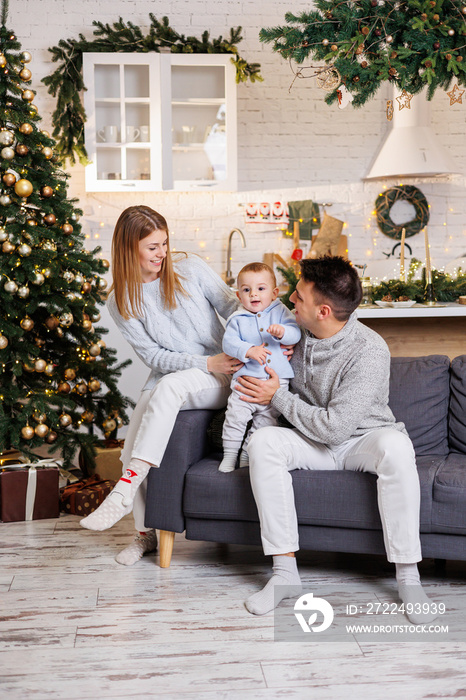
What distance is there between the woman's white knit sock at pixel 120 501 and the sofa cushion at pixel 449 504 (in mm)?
954

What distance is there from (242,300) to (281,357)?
25 centimetres

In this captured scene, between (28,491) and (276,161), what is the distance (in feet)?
9.94

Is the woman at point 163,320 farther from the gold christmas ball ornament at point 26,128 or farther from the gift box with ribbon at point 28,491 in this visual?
Answer: the gold christmas ball ornament at point 26,128

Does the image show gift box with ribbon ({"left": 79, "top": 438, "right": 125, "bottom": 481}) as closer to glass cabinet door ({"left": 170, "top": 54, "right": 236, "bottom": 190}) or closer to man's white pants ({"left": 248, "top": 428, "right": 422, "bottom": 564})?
man's white pants ({"left": 248, "top": 428, "right": 422, "bottom": 564})

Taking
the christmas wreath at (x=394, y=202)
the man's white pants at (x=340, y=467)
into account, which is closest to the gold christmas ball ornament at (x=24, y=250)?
the man's white pants at (x=340, y=467)

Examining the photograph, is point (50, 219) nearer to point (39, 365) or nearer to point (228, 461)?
point (39, 365)

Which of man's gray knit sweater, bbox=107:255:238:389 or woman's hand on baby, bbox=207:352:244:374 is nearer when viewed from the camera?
woman's hand on baby, bbox=207:352:244:374

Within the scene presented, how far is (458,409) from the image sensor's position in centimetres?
274

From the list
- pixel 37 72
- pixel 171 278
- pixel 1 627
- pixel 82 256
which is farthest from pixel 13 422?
pixel 37 72

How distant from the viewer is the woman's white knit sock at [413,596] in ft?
7.23

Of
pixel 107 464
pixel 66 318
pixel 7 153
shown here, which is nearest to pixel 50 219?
pixel 7 153

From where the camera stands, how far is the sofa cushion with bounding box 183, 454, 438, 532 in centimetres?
237

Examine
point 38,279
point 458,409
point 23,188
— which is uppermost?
point 23,188

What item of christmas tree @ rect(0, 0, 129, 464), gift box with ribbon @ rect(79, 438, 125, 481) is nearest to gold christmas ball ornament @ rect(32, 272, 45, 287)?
christmas tree @ rect(0, 0, 129, 464)
